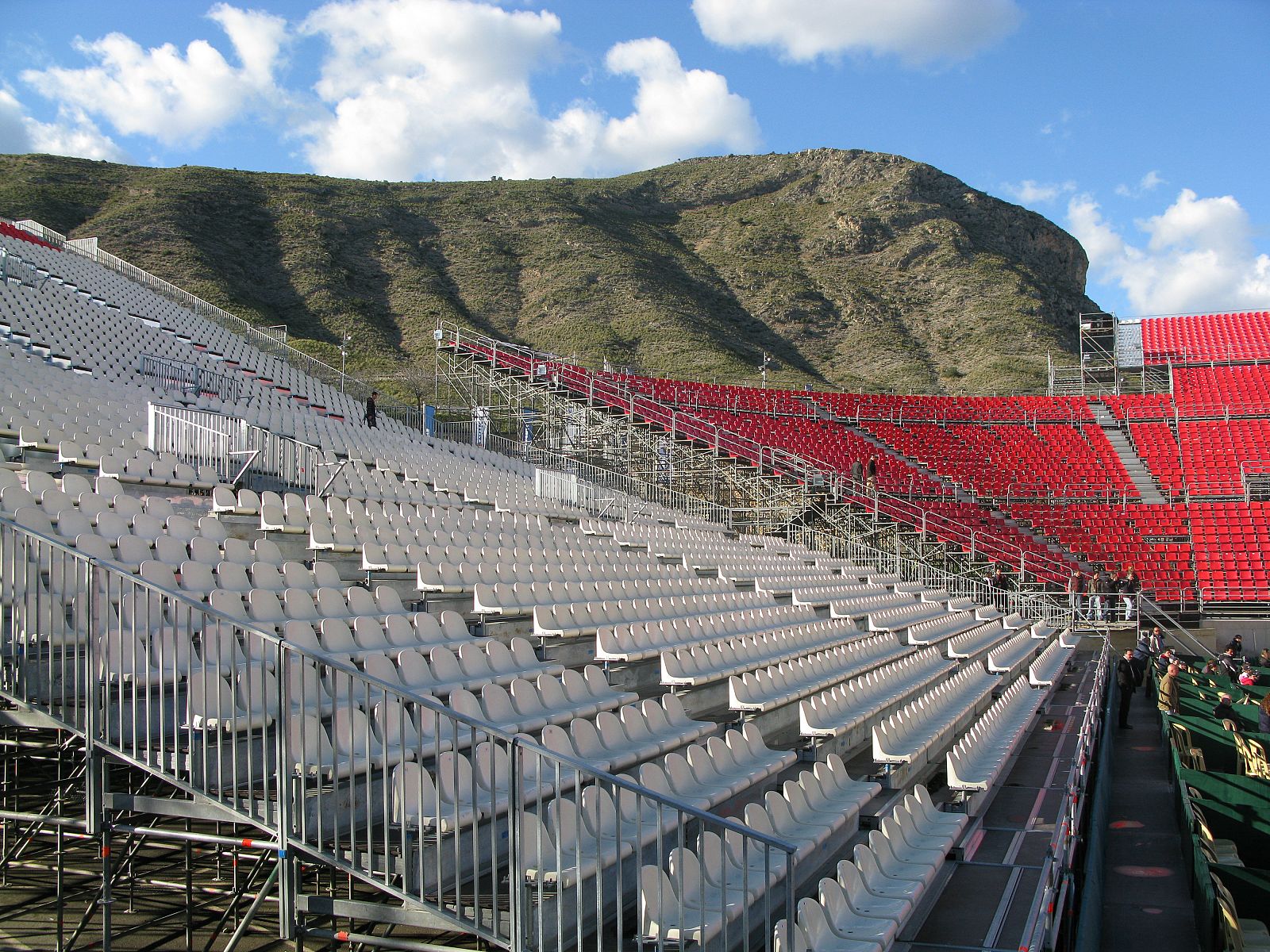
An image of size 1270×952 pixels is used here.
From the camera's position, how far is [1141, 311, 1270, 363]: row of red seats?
107 ft

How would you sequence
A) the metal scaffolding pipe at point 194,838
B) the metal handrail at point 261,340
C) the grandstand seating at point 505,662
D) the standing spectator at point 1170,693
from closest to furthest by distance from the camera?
the grandstand seating at point 505,662, the metal scaffolding pipe at point 194,838, the standing spectator at point 1170,693, the metal handrail at point 261,340

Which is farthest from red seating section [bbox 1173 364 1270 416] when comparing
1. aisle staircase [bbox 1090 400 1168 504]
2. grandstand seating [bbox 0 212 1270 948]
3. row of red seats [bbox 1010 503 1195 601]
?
grandstand seating [bbox 0 212 1270 948]

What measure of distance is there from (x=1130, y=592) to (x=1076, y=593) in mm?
1394

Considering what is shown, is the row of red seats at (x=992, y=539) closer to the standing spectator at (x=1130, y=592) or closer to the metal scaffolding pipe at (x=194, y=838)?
the standing spectator at (x=1130, y=592)

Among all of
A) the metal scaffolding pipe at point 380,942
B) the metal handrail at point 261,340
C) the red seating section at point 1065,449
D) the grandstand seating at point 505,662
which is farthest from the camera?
the metal handrail at point 261,340

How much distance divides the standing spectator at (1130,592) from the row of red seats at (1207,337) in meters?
14.8

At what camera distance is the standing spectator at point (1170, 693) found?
1273 centimetres

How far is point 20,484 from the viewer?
25.7 feet

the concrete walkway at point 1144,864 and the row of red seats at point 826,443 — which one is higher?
the row of red seats at point 826,443

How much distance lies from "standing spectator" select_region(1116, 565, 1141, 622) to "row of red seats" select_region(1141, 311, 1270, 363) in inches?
582

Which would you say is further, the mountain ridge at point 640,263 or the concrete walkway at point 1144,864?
the mountain ridge at point 640,263

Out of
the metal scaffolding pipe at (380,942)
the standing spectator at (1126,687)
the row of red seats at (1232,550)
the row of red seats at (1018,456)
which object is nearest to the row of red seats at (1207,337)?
the row of red seats at (1018,456)

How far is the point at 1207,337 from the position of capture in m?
33.9

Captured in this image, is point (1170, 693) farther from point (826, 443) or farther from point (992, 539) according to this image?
point (826, 443)
